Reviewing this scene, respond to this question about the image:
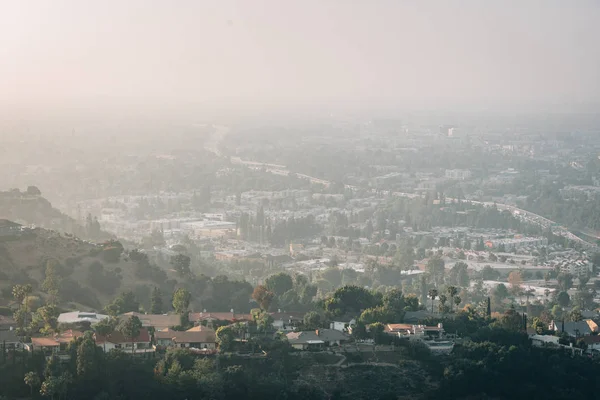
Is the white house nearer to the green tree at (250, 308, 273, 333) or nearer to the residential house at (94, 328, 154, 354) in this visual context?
the residential house at (94, 328, 154, 354)

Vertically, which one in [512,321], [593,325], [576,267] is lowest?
[576,267]

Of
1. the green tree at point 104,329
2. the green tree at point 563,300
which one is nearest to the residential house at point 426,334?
the green tree at point 104,329

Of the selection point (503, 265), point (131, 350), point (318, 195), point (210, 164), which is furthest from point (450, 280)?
point (210, 164)

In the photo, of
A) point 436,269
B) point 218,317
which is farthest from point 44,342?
point 436,269

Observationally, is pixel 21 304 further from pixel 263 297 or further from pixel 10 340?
pixel 263 297

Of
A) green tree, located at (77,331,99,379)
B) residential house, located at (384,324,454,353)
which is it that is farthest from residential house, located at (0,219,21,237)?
residential house, located at (384,324,454,353)

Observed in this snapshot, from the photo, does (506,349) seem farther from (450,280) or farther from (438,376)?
(450,280)
